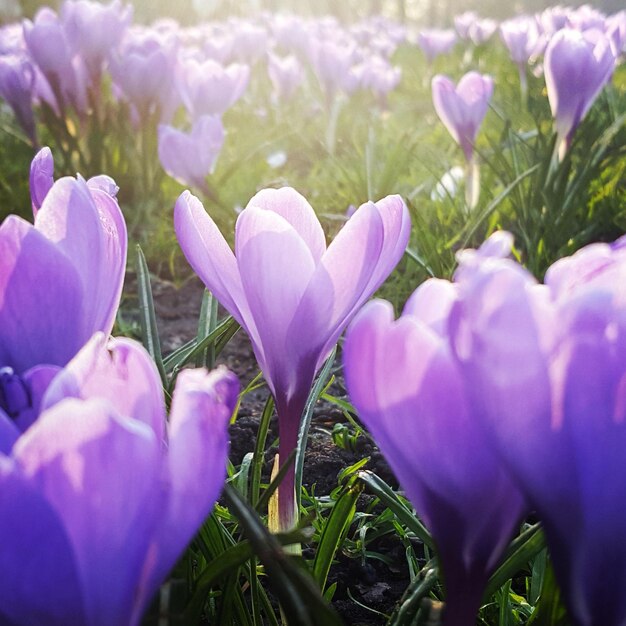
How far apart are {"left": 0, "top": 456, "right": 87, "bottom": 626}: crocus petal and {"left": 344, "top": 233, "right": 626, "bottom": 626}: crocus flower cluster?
0.56ft

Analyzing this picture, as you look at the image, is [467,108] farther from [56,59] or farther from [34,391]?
[34,391]

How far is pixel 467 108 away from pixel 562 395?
194cm

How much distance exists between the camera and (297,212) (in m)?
0.68

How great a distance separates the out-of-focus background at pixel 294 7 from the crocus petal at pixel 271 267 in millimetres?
8462

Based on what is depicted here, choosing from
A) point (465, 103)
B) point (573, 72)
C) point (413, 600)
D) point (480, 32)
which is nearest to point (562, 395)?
point (413, 600)

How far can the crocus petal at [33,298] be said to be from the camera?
0.52 m

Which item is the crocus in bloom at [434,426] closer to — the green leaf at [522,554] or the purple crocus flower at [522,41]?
the green leaf at [522,554]

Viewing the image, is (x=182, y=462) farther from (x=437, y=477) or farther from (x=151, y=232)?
(x=151, y=232)

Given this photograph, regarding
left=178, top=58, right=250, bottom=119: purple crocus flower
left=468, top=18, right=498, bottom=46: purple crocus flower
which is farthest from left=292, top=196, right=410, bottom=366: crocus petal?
left=468, top=18, right=498, bottom=46: purple crocus flower

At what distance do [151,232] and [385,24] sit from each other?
32.1ft

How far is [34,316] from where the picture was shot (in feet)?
1.75

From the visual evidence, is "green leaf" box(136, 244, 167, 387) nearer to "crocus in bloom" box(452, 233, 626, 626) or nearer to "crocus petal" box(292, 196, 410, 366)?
"crocus petal" box(292, 196, 410, 366)

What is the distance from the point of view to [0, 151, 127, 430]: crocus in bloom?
1.72 feet

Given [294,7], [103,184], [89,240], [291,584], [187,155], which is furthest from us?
[294,7]
